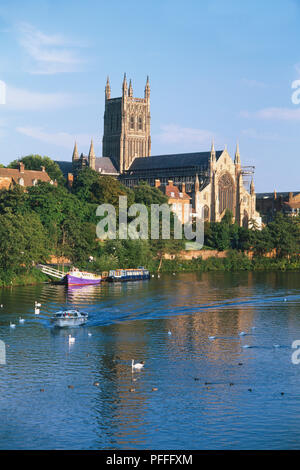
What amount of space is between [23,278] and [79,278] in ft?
23.3

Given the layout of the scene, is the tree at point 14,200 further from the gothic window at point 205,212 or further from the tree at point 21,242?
the gothic window at point 205,212

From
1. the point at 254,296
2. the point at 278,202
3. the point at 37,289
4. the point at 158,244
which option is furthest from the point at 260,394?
the point at 278,202

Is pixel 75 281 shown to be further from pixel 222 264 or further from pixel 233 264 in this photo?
pixel 233 264

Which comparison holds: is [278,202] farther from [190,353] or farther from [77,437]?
[77,437]

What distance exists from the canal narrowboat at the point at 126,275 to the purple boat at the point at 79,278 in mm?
4445

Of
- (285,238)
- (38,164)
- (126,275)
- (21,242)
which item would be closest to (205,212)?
(285,238)

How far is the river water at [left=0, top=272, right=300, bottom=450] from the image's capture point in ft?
112

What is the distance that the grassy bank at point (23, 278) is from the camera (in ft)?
285

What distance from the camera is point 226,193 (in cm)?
17175

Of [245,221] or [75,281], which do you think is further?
[245,221]

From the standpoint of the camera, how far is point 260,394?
39.8 metres

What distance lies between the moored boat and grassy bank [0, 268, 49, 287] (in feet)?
91.1

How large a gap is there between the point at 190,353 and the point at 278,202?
15304cm

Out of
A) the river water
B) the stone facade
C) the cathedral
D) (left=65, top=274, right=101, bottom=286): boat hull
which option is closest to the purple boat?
(left=65, top=274, right=101, bottom=286): boat hull
